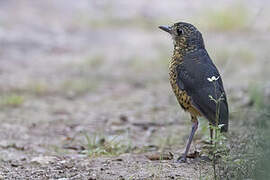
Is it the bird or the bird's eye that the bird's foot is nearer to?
the bird

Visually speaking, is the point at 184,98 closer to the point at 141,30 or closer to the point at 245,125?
the point at 245,125

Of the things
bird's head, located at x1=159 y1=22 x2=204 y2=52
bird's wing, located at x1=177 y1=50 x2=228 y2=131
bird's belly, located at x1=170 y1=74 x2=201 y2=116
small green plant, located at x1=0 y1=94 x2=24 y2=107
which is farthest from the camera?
small green plant, located at x1=0 y1=94 x2=24 y2=107

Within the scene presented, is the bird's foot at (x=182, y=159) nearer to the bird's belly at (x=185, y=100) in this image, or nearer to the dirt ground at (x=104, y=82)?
the dirt ground at (x=104, y=82)

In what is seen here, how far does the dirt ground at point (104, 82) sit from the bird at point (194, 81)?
442 millimetres

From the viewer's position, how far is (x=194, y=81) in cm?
498

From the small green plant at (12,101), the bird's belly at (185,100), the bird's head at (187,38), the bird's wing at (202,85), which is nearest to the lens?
the bird's wing at (202,85)

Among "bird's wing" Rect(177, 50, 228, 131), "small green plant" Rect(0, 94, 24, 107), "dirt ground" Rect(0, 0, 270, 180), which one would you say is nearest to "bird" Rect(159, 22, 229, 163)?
"bird's wing" Rect(177, 50, 228, 131)

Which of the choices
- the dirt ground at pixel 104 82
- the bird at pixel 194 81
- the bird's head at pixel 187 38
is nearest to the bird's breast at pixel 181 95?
the bird at pixel 194 81

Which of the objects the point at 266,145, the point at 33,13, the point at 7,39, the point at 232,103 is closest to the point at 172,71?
the point at 266,145

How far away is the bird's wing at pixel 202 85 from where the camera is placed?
16.0 feet

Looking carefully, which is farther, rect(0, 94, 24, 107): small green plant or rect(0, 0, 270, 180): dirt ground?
rect(0, 94, 24, 107): small green plant

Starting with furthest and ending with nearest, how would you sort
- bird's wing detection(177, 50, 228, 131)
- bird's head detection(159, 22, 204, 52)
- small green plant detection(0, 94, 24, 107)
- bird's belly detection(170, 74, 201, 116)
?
1. small green plant detection(0, 94, 24, 107)
2. bird's head detection(159, 22, 204, 52)
3. bird's belly detection(170, 74, 201, 116)
4. bird's wing detection(177, 50, 228, 131)

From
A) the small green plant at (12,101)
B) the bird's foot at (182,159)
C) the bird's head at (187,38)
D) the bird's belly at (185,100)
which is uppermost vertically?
the bird's head at (187,38)

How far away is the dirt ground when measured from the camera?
212 inches
